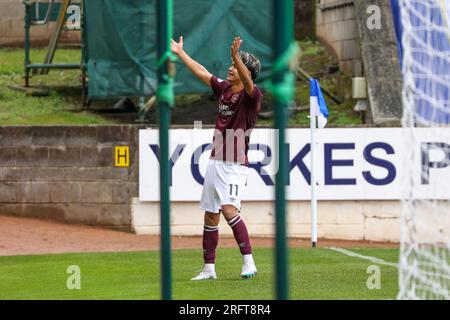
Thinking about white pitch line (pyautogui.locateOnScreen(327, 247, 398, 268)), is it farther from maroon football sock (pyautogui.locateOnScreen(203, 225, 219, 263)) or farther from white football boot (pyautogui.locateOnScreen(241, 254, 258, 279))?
maroon football sock (pyautogui.locateOnScreen(203, 225, 219, 263))

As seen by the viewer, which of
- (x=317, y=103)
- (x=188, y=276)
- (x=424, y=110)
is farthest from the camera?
(x=317, y=103)

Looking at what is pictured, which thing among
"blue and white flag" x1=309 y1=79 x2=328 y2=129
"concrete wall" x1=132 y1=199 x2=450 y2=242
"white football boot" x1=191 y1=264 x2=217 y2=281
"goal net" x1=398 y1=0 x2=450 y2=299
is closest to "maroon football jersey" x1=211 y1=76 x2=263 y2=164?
"white football boot" x1=191 y1=264 x2=217 y2=281

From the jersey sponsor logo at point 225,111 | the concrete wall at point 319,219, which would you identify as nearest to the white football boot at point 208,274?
the jersey sponsor logo at point 225,111

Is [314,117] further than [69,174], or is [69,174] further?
[69,174]

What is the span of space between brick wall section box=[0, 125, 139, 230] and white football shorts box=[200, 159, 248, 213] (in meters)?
6.23

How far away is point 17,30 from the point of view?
24406 millimetres

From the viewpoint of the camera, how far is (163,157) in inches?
209

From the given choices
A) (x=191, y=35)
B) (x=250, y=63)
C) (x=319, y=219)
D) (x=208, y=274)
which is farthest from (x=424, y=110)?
(x=191, y=35)

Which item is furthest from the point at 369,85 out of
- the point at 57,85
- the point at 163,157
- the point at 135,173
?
the point at 163,157

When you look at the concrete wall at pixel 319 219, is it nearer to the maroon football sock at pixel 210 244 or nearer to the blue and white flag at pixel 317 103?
the blue and white flag at pixel 317 103

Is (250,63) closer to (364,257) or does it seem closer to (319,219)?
(364,257)

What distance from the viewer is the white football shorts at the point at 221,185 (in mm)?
10406

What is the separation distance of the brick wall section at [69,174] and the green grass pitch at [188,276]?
8.58 ft

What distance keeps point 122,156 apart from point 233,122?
6529 millimetres
